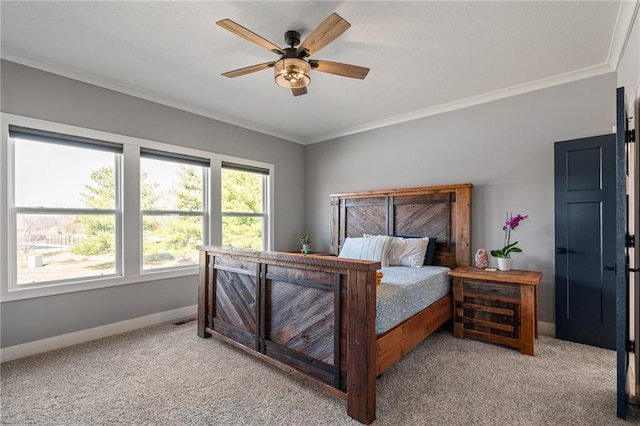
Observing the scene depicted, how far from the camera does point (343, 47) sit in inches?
103

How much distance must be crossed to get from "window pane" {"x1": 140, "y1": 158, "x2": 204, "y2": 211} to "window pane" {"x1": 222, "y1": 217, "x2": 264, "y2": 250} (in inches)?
20.8

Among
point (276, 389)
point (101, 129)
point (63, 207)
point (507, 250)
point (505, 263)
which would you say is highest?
point (101, 129)

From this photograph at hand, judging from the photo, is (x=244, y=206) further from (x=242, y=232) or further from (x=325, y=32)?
(x=325, y=32)

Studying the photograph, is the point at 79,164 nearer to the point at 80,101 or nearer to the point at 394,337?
the point at 80,101

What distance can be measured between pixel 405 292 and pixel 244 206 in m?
3.08

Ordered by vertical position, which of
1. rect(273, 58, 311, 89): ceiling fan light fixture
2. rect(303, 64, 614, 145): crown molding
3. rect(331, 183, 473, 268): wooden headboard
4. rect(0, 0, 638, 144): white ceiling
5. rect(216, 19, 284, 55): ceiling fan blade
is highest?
rect(0, 0, 638, 144): white ceiling

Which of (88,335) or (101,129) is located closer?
(88,335)

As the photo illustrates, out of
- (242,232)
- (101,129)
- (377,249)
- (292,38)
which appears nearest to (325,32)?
(292,38)

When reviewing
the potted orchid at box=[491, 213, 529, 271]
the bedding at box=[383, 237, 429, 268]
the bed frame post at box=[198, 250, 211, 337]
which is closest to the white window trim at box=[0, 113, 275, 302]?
the bed frame post at box=[198, 250, 211, 337]

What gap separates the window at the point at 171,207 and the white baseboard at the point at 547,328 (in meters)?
4.26

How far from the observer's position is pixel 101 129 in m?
3.26

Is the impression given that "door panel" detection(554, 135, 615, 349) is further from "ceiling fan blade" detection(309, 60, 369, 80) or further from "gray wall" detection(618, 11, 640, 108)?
"ceiling fan blade" detection(309, 60, 369, 80)

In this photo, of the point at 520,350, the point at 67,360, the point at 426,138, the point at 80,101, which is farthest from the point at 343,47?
the point at 67,360

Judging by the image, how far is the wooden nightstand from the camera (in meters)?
2.77
